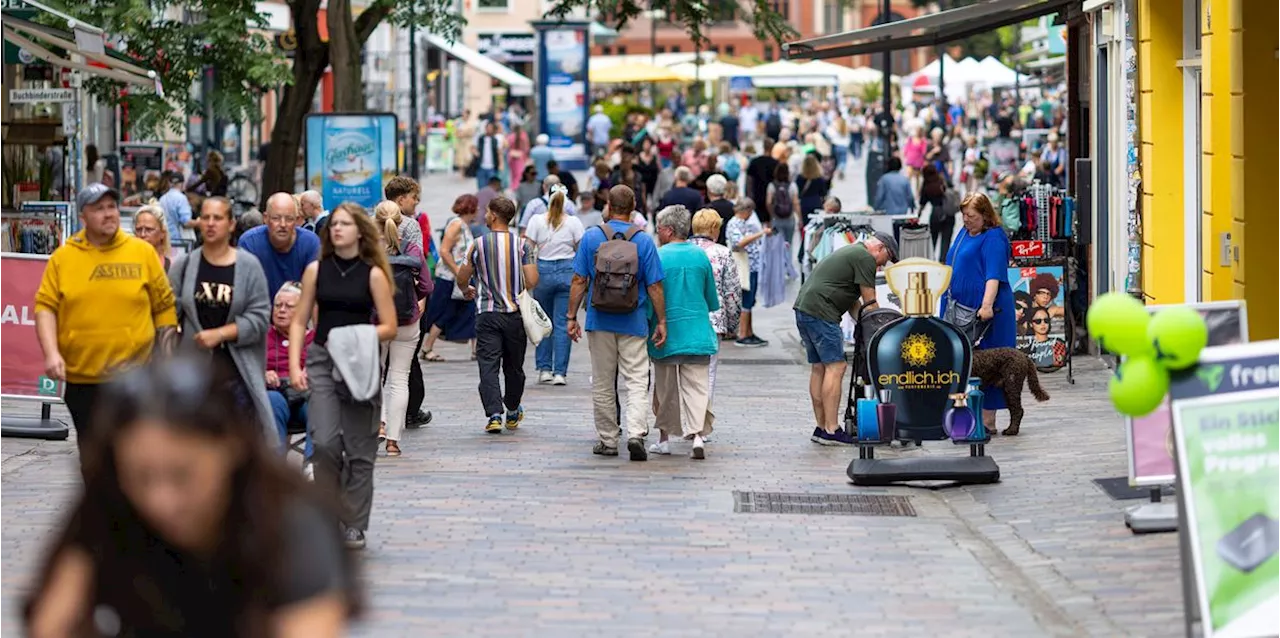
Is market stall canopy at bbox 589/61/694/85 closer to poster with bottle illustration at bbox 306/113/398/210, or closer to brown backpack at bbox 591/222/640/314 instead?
poster with bottle illustration at bbox 306/113/398/210

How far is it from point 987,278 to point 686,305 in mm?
2299

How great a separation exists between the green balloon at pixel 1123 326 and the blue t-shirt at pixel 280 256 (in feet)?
16.9

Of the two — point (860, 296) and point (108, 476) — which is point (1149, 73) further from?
point (108, 476)

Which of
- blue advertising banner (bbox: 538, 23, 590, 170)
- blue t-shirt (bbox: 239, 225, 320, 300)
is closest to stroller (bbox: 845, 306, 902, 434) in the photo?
blue t-shirt (bbox: 239, 225, 320, 300)

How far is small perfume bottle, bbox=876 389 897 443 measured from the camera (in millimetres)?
11945

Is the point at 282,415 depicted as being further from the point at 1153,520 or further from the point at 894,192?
the point at 894,192

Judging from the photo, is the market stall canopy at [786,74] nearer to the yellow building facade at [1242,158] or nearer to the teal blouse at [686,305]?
the yellow building facade at [1242,158]

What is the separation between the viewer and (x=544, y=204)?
19.2 metres

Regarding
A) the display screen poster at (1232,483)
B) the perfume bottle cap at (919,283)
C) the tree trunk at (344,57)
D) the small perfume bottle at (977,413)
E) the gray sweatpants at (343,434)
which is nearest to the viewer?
the display screen poster at (1232,483)

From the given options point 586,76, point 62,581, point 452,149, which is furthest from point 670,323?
point 452,149

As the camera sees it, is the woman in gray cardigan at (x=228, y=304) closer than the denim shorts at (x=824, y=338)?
Yes

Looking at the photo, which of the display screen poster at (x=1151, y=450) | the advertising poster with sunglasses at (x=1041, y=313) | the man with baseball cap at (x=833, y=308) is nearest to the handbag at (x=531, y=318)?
the man with baseball cap at (x=833, y=308)

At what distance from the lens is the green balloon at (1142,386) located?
7.12 m

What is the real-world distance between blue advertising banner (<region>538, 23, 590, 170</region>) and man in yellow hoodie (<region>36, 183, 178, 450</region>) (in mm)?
35889
